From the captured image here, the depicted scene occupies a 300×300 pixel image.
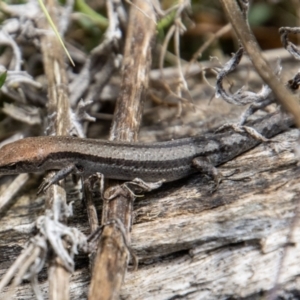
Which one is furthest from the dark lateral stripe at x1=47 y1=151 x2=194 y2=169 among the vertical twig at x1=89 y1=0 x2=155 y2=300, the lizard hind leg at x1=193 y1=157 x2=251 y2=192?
the vertical twig at x1=89 y1=0 x2=155 y2=300

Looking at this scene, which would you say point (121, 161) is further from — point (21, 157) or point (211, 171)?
point (21, 157)

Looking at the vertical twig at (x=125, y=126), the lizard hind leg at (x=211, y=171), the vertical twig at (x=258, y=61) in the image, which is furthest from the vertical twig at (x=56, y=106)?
the vertical twig at (x=258, y=61)

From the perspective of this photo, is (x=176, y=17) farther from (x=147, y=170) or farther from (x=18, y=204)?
(x=18, y=204)

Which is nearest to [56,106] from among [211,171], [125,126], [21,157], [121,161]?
[21,157]

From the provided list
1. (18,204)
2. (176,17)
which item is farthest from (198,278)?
(176,17)

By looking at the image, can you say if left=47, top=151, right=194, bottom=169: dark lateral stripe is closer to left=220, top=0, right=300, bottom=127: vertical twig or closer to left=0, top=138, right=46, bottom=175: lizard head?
left=0, top=138, right=46, bottom=175: lizard head

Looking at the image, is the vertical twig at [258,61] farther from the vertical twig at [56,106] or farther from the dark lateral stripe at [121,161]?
the vertical twig at [56,106]
